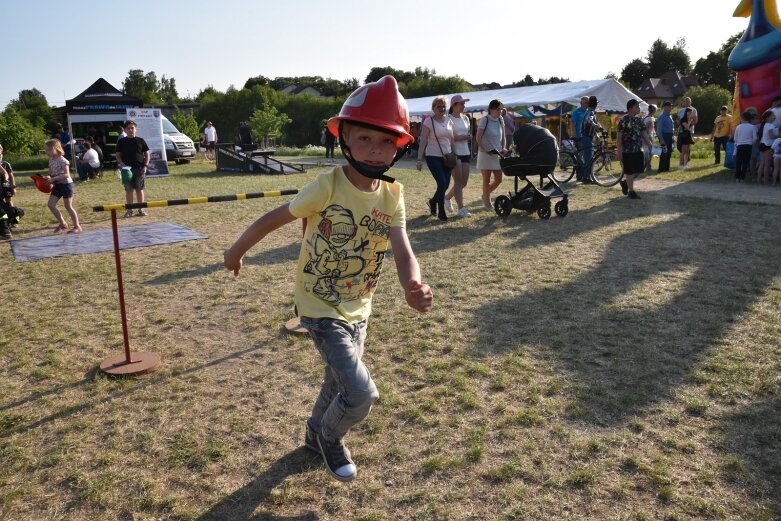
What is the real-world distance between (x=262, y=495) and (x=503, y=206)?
25.2ft

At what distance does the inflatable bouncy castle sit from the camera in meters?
14.5

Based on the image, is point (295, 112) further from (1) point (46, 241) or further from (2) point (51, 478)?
(2) point (51, 478)

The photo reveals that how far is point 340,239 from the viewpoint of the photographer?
2660mm

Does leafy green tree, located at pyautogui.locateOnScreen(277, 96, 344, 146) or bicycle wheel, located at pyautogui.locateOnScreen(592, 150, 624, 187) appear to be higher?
leafy green tree, located at pyautogui.locateOnScreen(277, 96, 344, 146)

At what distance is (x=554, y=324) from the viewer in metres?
4.98

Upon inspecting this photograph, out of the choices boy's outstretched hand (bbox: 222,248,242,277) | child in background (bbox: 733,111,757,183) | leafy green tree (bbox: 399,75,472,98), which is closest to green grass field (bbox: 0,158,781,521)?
boy's outstretched hand (bbox: 222,248,242,277)

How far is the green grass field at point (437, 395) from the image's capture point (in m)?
2.80

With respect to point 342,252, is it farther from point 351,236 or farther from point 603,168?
point 603,168

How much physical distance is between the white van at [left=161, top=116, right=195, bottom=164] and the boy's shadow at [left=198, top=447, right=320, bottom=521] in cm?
2429

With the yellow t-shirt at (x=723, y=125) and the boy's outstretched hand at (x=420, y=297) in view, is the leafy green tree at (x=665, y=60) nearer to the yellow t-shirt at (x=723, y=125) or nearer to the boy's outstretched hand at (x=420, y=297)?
the yellow t-shirt at (x=723, y=125)

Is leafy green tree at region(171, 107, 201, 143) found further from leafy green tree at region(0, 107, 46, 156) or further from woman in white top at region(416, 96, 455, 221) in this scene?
woman in white top at region(416, 96, 455, 221)

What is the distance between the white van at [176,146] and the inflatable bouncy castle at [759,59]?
2049 centimetres

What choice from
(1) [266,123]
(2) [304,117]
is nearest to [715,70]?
(2) [304,117]

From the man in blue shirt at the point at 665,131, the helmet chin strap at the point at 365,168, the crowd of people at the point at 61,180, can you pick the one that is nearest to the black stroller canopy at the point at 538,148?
the crowd of people at the point at 61,180
